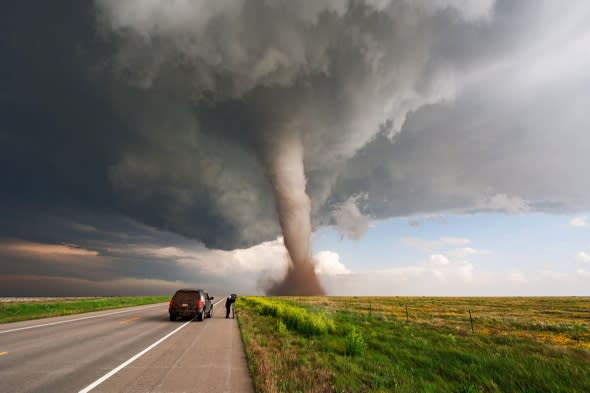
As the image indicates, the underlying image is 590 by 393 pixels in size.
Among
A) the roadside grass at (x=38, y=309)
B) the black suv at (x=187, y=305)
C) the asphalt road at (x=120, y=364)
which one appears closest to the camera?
the asphalt road at (x=120, y=364)

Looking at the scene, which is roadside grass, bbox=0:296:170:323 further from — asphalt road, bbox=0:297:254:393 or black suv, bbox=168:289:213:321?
asphalt road, bbox=0:297:254:393

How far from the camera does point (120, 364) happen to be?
26.1 ft

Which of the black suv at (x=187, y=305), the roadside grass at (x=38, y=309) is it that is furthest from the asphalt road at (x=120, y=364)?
the roadside grass at (x=38, y=309)

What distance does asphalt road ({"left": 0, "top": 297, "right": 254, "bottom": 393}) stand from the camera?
6.26 metres

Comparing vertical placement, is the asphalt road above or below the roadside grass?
below

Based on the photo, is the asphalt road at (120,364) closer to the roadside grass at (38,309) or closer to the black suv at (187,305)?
the black suv at (187,305)

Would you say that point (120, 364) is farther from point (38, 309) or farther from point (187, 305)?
point (38, 309)

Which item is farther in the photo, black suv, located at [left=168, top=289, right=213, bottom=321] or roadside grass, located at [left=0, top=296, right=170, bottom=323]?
roadside grass, located at [left=0, top=296, right=170, bottom=323]

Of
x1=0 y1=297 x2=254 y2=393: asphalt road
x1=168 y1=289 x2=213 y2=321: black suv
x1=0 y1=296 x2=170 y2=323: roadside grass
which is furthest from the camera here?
x1=0 y1=296 x2=170 y2=323: roadside grass

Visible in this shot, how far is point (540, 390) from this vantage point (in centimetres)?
759

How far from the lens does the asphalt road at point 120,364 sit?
6258 millimetres

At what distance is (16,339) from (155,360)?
6.88 meters

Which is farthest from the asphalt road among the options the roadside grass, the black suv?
the roadside grass

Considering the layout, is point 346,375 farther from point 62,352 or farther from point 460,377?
point 62,352
